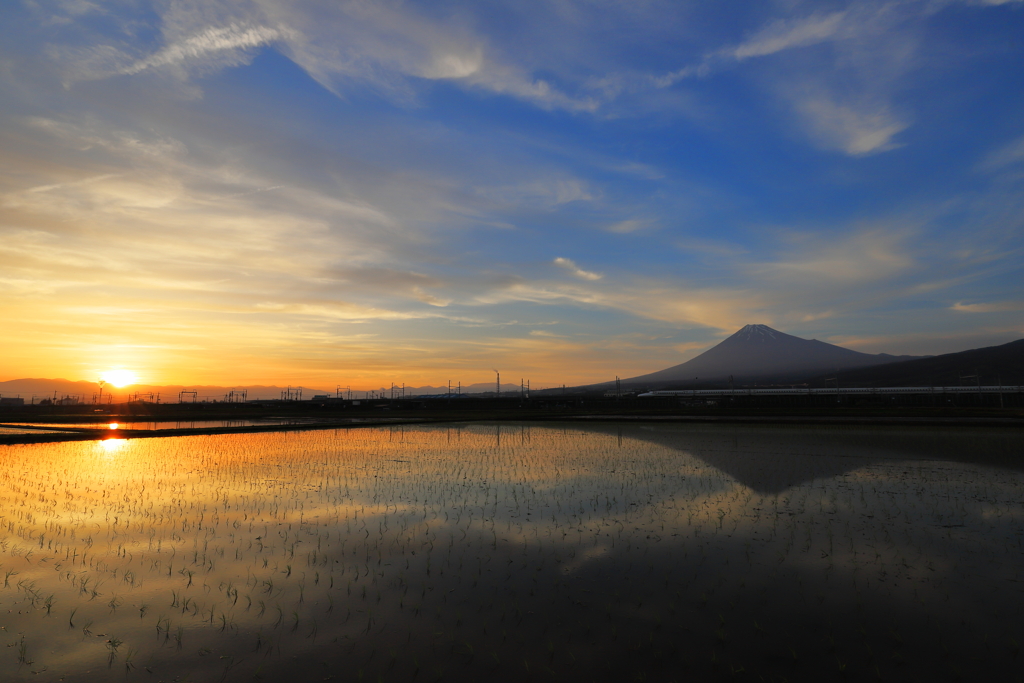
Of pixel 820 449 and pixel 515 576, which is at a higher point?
pixel 515 576

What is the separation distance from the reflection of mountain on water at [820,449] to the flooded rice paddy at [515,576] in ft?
3.11

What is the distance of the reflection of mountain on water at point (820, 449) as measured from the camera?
1995cm

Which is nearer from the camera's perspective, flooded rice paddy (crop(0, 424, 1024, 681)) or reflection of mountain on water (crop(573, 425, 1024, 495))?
flooded rice paddy (crop(0, 424, 1024, 681))

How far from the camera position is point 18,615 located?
7.73m

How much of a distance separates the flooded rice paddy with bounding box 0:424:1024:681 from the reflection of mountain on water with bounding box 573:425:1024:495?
947mm

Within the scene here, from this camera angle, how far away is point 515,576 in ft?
30.0

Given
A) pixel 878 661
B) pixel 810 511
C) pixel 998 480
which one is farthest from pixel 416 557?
pixel 998 480

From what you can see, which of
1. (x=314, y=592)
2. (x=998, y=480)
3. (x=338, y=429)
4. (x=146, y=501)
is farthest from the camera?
(x=338, y=429)

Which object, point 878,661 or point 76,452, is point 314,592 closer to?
point 878,661

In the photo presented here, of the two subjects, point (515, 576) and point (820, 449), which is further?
point (820, 449)

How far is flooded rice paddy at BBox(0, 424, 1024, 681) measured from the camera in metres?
6.43

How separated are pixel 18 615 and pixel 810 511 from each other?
16.3m

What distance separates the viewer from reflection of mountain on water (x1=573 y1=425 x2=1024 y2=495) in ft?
65.5

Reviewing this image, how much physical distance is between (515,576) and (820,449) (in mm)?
23717
